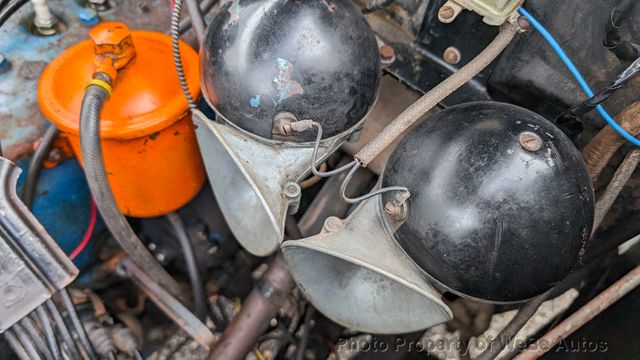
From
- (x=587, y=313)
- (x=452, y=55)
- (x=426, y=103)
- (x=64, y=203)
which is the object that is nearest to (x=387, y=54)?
(x=452, y=55)

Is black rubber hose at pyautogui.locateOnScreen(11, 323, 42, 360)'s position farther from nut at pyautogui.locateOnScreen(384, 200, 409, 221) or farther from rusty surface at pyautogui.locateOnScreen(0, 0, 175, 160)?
nut at pyautogui.locateOnScreen(384, 200, 409, 221)

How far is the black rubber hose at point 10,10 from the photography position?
5.24 feet

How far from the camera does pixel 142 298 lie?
1704 millimetres

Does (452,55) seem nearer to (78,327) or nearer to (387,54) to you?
(387,54)

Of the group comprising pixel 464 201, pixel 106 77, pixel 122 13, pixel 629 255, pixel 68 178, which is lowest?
pixel 68 178

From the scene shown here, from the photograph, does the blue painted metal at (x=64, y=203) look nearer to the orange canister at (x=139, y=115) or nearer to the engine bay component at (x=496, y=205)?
the orange canister at (x=139, y=115)

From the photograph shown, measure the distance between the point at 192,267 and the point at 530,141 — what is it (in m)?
1.10

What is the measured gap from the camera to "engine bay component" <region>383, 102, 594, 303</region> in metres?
0.89

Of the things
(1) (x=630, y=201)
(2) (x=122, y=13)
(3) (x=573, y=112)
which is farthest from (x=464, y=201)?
(2) (x=122, y=13)

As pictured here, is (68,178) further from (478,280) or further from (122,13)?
(478,280)

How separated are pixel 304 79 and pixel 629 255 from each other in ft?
3.87

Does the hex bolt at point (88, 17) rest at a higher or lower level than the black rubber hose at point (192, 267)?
higher

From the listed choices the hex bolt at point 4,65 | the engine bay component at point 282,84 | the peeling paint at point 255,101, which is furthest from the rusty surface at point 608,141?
the hex bolt at point 4,65

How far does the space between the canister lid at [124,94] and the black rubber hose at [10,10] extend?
367 millimetres
